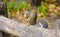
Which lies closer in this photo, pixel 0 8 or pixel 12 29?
pixel 12 29

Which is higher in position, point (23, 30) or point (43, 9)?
point (23, 30)

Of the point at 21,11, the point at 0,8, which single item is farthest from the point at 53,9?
the point at 0,8

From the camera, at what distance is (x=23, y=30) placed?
0.99 m

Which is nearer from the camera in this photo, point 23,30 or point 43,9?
point 23,30

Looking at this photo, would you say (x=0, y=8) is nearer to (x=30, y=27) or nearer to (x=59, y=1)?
(x=30, y=27)

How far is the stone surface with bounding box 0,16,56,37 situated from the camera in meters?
0.92

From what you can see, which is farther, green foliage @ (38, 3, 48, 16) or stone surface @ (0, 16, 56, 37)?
green foliage @ (38, 3, 48, 16)

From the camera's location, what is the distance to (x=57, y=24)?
87cm

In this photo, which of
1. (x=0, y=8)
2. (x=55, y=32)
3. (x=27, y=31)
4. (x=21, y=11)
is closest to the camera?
(x=55, y=32)

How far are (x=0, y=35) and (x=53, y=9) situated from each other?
403 centimetres

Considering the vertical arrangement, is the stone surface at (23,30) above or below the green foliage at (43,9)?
above

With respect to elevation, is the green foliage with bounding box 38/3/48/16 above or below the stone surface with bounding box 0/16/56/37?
below

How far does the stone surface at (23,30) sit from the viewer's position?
92 centimetres

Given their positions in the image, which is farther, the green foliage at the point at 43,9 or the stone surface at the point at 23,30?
the green foliage at the point at 43,9
